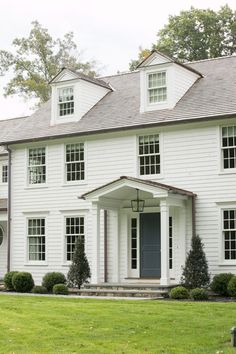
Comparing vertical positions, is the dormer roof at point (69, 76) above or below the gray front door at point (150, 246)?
above

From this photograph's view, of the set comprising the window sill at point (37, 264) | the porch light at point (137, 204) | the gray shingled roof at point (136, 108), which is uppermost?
the gray shingled roof at point (136, 108)

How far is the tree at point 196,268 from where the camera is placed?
20312mm

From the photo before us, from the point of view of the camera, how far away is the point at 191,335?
11.3m

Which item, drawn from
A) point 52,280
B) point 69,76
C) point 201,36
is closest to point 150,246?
point 52,280

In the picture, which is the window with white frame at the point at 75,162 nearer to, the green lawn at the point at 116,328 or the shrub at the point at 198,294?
the shrub at the point at 198,294

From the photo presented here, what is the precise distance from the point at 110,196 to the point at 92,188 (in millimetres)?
1501

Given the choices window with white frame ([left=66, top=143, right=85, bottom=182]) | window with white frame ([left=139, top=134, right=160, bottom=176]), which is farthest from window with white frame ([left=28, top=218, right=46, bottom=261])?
window with white frame ([left=139, top=134, right=160, bottom=176])

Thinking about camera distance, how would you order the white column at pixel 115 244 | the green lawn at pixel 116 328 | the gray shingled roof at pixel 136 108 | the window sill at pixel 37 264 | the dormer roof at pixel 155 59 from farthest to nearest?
the window sill at pixel 37 264 → the dormer roof at pixel 155 59 → the white column at pixel 115 244 → the gray shingled roof at pixel 136 108 → the green lawn at pixel 116 328

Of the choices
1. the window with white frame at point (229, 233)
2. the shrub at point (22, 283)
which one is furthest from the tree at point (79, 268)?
the window with white frame at point (229, 233)

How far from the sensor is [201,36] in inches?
1607

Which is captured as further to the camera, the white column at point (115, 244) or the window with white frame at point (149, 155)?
the white column at point (115, 244)

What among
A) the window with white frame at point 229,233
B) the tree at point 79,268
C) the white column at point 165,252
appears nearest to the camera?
the white column at point 165,252

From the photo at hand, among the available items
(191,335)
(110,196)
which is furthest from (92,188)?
(191,335)

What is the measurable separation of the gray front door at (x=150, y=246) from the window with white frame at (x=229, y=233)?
2.64 m
